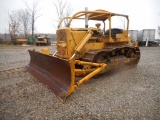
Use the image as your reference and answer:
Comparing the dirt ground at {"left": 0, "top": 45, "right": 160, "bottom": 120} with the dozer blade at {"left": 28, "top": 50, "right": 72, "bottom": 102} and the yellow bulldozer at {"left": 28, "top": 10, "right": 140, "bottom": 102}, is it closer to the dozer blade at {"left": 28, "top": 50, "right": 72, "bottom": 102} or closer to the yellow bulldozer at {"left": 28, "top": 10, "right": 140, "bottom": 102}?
the dozer blade at {"left": 28, "top": 50, "right": 72, "bottom": 102}

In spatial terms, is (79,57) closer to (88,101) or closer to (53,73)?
(53,73)

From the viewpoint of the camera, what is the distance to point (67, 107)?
342 centimetres

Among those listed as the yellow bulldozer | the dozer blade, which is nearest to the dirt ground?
the dozer blade

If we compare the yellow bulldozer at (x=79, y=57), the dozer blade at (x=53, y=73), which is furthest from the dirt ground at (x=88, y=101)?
the yellow bulldozer at (x=79, y=57)

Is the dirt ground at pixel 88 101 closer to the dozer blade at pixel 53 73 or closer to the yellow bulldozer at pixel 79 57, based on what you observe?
the dozer blade at pixel 53 73

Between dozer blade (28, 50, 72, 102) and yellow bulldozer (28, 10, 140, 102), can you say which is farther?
yellow bulldozer (28, 10, 140, 102)

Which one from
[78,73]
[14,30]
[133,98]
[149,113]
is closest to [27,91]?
[78,73]

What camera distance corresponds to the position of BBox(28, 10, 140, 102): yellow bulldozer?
4027 millimetres

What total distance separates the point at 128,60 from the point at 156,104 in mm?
3211

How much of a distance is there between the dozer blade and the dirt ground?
187 mm

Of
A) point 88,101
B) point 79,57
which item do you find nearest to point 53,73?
point 79,57

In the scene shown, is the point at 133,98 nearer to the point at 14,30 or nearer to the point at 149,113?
the point at 149,113

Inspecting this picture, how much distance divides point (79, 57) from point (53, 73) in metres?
1.30

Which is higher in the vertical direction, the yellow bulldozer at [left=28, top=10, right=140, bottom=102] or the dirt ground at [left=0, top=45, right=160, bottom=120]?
the yellow bulldozer at [left=28, top=10, right=140, bottom=102]
